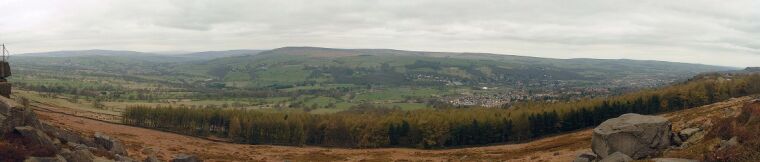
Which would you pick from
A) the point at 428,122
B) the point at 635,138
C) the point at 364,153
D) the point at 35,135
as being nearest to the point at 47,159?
the point at 35,135

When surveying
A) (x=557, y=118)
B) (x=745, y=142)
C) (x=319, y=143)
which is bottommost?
(x=319, y=143)

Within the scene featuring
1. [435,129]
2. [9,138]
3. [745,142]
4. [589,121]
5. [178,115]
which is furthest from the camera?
[178,115]

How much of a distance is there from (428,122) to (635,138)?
8752 cm

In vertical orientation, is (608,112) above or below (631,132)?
below

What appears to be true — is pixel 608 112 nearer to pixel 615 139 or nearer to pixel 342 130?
pixel 342 130

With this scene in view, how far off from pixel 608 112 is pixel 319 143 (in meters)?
80.8

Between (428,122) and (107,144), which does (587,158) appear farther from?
(428,122)

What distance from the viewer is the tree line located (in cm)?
12725

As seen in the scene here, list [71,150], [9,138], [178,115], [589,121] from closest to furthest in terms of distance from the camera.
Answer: [9,138], [71,150], [589,121], [178,115]

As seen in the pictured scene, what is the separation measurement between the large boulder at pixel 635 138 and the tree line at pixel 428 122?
3335 inches

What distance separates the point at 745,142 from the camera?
29.1 metres

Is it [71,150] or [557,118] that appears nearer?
[71,150]

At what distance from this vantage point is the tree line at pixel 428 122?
417 feet

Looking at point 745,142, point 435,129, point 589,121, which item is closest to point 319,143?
point 435,129
